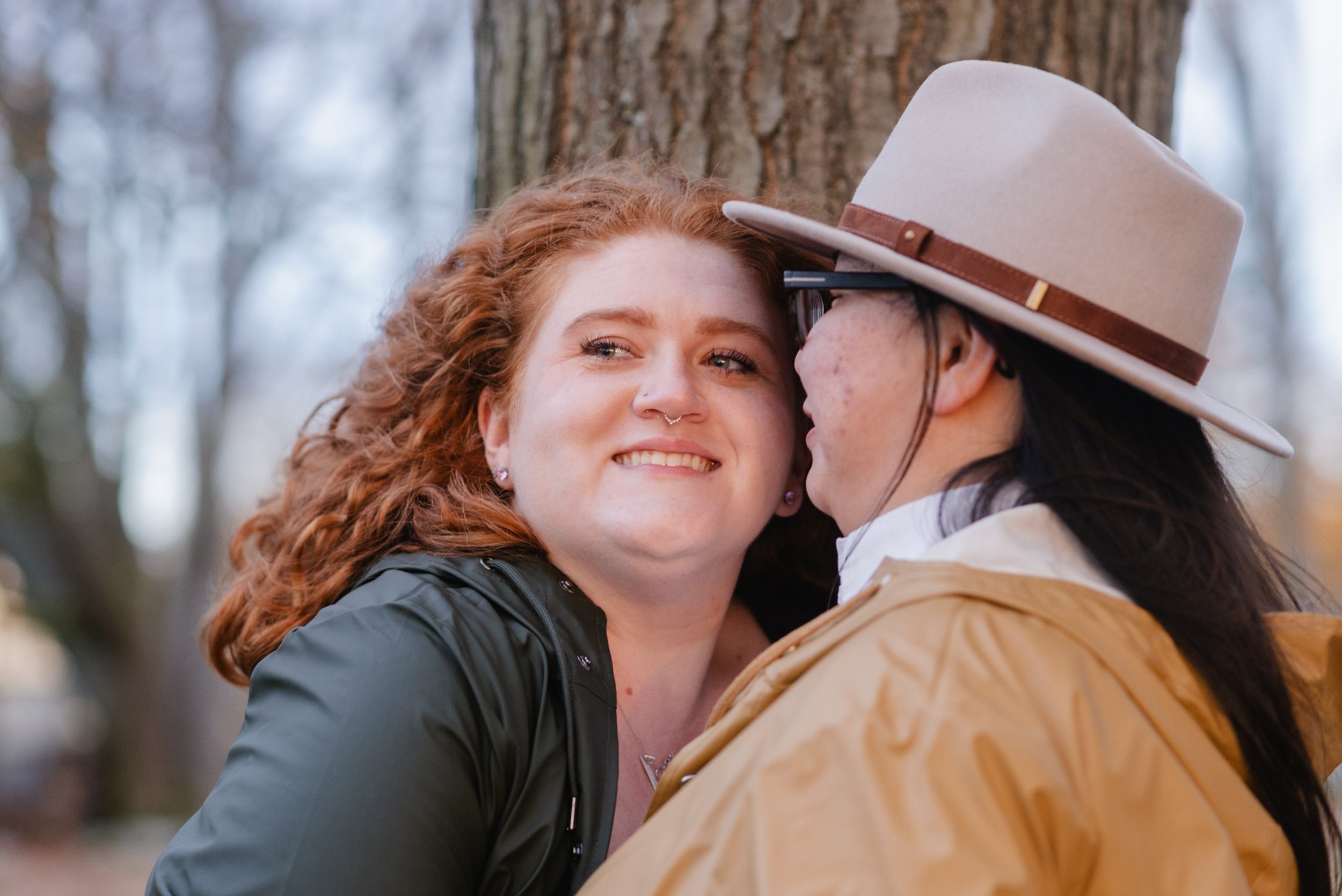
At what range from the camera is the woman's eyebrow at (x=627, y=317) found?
8.14 ft

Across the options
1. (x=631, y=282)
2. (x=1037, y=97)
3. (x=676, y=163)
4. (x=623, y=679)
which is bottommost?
(x=623, y=679)

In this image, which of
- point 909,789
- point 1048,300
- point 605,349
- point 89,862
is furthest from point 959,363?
point 89,862

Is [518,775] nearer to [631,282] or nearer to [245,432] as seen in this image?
[631,282]

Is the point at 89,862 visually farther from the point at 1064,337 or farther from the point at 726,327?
the point at 1064,337

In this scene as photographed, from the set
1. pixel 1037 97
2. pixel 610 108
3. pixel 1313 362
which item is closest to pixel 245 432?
pixel 610 108

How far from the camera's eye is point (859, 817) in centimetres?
136

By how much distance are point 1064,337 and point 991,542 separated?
1.09 feet

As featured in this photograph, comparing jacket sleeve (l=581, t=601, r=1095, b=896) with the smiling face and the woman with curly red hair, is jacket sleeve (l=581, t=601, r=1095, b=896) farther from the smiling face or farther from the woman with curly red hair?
the smiling face

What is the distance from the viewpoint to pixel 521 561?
2463mm

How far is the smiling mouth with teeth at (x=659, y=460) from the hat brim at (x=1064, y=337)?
60 cm

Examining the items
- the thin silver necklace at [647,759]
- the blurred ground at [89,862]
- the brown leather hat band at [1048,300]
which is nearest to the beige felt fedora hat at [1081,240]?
the brown leather hat band at [1048,300]

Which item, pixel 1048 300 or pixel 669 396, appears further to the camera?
pixel 669 396

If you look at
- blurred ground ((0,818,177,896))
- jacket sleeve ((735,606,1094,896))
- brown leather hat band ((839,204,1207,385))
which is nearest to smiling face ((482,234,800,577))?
brown leather hat band ((839,204,1207,385))

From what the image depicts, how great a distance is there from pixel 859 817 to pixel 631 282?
4.76 feet
